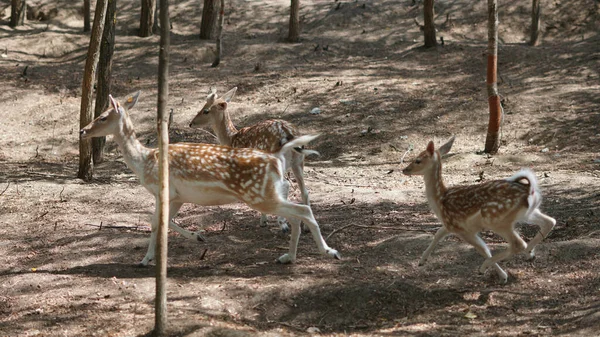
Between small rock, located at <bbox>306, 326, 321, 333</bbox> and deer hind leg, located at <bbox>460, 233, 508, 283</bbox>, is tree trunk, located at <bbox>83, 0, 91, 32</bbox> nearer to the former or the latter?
deer hind leg, located at <bbox>460, 233, 508, 283</bbox>

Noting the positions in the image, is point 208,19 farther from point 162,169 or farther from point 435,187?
point 162,169

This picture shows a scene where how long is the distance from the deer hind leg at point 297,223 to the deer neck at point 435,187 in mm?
1069

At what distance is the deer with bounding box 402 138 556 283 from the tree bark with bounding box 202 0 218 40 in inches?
556

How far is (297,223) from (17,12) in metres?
15.3

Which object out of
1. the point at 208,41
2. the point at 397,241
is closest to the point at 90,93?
the point at 397,241

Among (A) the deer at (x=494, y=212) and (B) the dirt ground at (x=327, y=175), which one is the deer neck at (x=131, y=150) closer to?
(B) the dirt ground at (x=327, y=175)

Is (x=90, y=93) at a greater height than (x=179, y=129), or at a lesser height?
greater

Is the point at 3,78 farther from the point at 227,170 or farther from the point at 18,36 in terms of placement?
the point at 227,170

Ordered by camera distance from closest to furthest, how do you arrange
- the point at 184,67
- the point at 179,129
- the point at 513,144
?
the point at 513,144, the point at 179,129, the point at 184,67

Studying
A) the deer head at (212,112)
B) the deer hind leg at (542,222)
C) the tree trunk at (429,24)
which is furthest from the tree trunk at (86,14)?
the deer hind leg at (542,222)

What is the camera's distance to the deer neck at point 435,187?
24.8 ft

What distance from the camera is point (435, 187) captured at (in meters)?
7.64

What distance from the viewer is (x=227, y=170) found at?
7.59 meters

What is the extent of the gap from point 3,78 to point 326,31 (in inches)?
335
